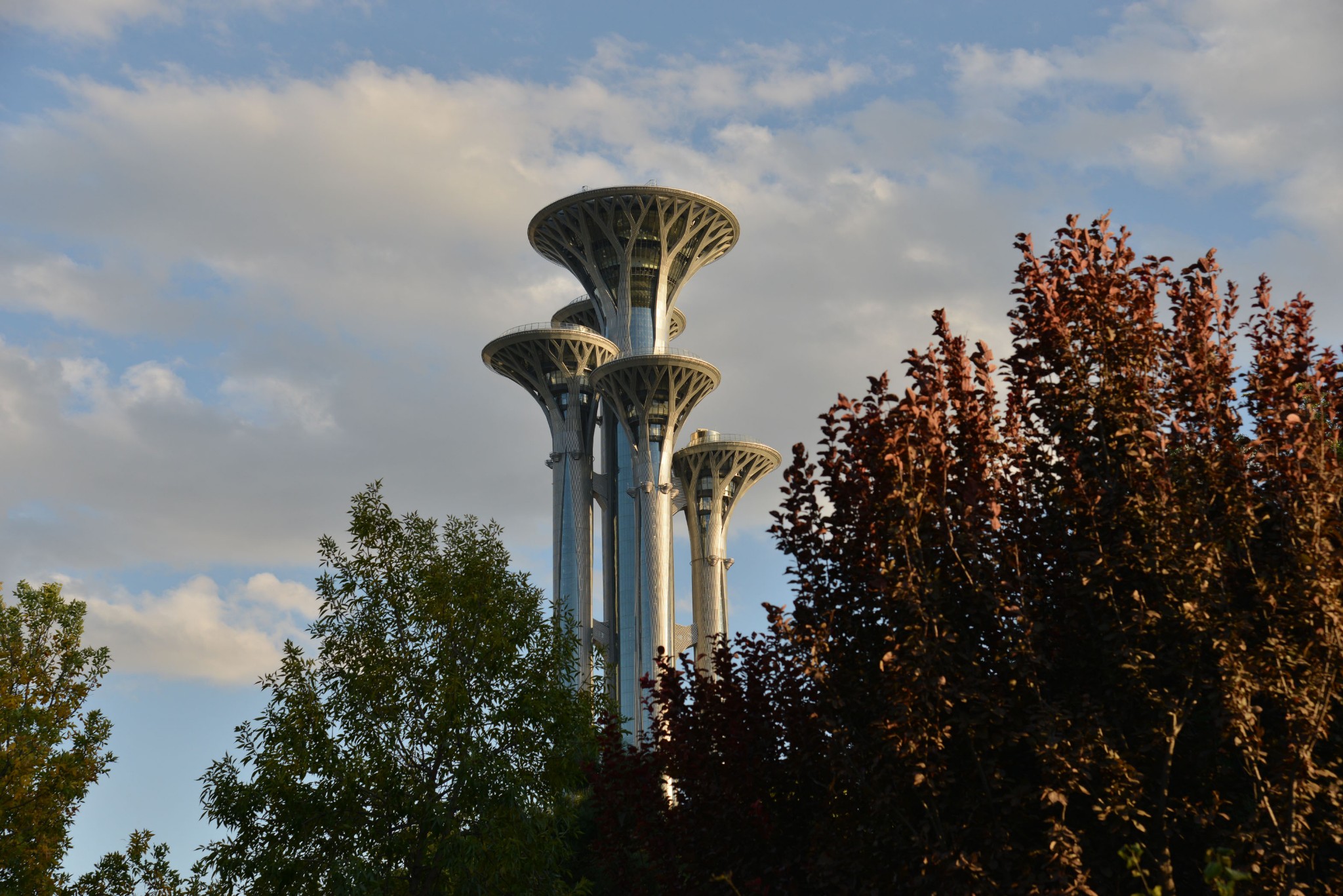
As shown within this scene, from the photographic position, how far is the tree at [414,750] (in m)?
18.5

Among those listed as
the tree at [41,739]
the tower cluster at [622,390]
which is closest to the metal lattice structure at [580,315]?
the tower cluster at [622,390]

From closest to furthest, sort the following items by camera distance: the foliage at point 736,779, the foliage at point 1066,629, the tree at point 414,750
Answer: the foliage at point 1066,629, the foliage at point 736,779, the tree at point 414,750

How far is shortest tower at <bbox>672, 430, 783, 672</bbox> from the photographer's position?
255ft

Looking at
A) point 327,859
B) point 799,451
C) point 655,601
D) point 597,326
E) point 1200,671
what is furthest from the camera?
point 597,326

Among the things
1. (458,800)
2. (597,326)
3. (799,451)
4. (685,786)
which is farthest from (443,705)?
(597,326)

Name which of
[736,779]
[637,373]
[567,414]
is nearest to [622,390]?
[637,373]

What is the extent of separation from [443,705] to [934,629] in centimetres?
1139

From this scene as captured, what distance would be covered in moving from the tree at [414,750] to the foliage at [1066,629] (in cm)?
Answer: 780

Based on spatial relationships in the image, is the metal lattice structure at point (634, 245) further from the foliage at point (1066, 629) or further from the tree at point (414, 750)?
the foliage at point (1066, 629)

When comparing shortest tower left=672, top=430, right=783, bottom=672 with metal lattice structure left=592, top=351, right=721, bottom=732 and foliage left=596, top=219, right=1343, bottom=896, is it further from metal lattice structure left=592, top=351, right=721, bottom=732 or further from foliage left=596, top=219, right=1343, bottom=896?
foliage left=596, top=219, right=1343, bottom=896

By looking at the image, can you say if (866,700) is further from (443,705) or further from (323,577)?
(323,577)

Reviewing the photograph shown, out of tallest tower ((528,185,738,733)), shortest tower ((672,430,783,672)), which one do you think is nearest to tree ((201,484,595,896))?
tallest tower ((528,185,738,733))

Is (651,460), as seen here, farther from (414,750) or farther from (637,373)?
(414,750)

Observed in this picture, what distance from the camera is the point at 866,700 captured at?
10.4m
